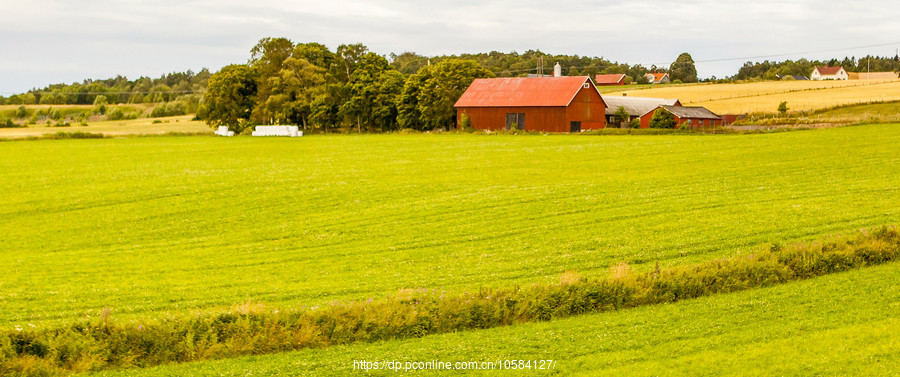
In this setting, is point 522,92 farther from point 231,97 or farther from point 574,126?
point 231,97

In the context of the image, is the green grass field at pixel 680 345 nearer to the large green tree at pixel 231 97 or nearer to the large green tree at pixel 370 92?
the large green tree at pixel 370 92

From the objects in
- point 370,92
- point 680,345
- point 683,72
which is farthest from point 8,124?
point 683,72

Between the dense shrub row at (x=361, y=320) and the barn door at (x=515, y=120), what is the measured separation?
71747mm

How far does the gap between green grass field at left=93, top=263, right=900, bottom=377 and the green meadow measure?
4011mm

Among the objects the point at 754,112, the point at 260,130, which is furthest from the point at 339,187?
the point at 754,112

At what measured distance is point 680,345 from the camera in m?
9.98


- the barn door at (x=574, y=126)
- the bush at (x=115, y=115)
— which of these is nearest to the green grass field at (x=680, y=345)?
the barn door at (x=574, y=126)

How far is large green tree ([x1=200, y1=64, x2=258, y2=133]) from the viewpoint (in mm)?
103312

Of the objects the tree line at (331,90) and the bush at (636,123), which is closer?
the bush at (636,123)

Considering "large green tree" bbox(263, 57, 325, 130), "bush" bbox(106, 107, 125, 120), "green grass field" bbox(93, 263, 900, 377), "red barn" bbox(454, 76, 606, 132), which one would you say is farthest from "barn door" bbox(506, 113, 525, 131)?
"bush" bbox(106, 107, 125, 120)

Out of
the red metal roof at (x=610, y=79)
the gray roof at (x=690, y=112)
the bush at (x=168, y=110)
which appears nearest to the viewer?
the gray roof at (x=690, y=112)

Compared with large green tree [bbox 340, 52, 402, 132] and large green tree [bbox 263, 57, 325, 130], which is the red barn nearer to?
large green tree [bbox 340, 52, 402, 132]

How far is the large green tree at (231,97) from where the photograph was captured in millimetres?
103312

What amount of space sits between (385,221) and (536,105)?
61431mm
